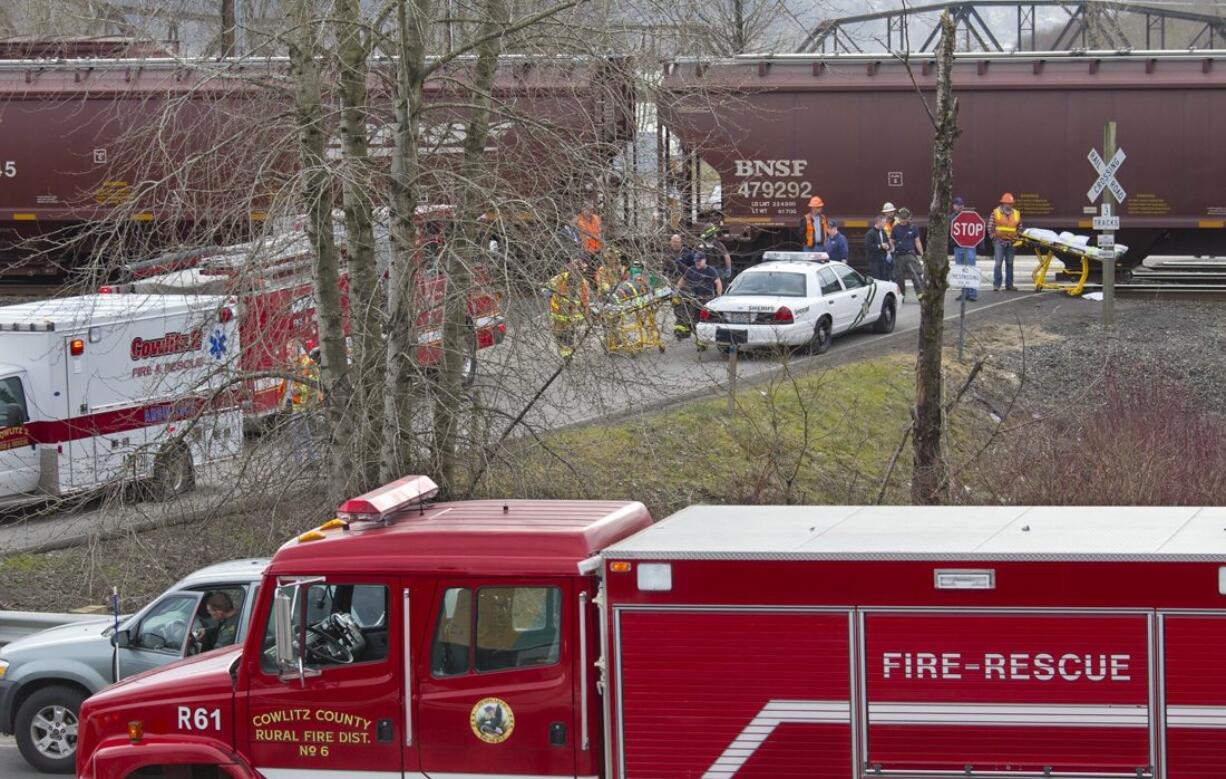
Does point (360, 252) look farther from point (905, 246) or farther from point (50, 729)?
point (905, 246)

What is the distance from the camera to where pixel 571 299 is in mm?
13375

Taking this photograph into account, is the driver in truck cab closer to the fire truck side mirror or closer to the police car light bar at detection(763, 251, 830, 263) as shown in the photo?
the fire truck side mirror

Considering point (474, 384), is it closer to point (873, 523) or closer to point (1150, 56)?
point (873, 523)

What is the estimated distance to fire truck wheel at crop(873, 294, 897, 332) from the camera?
27000mm

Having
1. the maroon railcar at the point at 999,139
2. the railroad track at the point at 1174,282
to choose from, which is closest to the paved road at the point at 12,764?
the maroon railcar at the point at 999,139

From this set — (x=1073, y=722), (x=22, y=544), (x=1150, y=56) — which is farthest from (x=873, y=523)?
(x=1150, y=56)

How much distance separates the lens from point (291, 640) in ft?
24.4

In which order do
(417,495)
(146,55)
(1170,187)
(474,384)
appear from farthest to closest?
(1170,187) < (146,55) < (474,384) < (417,495)

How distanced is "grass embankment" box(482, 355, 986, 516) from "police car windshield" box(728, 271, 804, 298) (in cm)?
154

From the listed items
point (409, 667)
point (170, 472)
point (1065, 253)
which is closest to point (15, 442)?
point (170, 472)

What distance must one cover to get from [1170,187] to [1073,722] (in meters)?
26.4

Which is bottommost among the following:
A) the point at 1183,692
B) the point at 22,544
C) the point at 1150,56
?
the point at 22,544

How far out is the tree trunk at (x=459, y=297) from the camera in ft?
43.8

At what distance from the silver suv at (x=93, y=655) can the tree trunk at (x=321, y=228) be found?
279 cm
